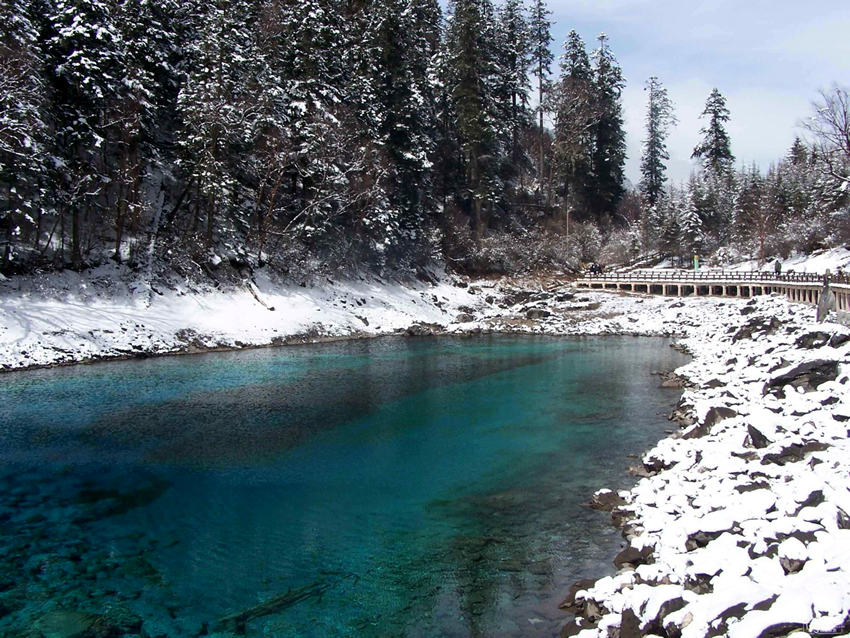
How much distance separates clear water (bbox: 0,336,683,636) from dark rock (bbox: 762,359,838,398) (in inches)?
133

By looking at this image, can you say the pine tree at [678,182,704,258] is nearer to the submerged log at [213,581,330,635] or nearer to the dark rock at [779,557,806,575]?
the dark rock at [779,557,806,575]

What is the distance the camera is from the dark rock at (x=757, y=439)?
12.0 metres

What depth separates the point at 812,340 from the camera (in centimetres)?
2034

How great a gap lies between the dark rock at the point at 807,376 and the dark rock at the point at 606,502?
22.1 ft

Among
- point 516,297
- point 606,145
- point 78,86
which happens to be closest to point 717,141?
point 606,145

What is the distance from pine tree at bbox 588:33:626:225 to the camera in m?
73.6

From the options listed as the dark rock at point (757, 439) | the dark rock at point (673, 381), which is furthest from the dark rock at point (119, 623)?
the dark rock at point (673, 381)

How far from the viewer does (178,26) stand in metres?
40.8

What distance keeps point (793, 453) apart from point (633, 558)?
4.10m

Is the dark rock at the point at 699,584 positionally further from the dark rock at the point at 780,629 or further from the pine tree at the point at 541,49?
the pine tree at the point at 541,49

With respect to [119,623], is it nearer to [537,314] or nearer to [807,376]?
[807,376]

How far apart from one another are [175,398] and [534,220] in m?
52.4

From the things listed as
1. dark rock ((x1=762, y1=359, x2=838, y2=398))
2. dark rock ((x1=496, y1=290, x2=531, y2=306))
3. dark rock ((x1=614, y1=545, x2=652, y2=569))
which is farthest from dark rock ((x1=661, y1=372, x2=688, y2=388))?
dark rock ((x1=496, y1=290, x2=531, y2=306))

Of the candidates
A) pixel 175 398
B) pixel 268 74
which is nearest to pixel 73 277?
pixel 175 398
